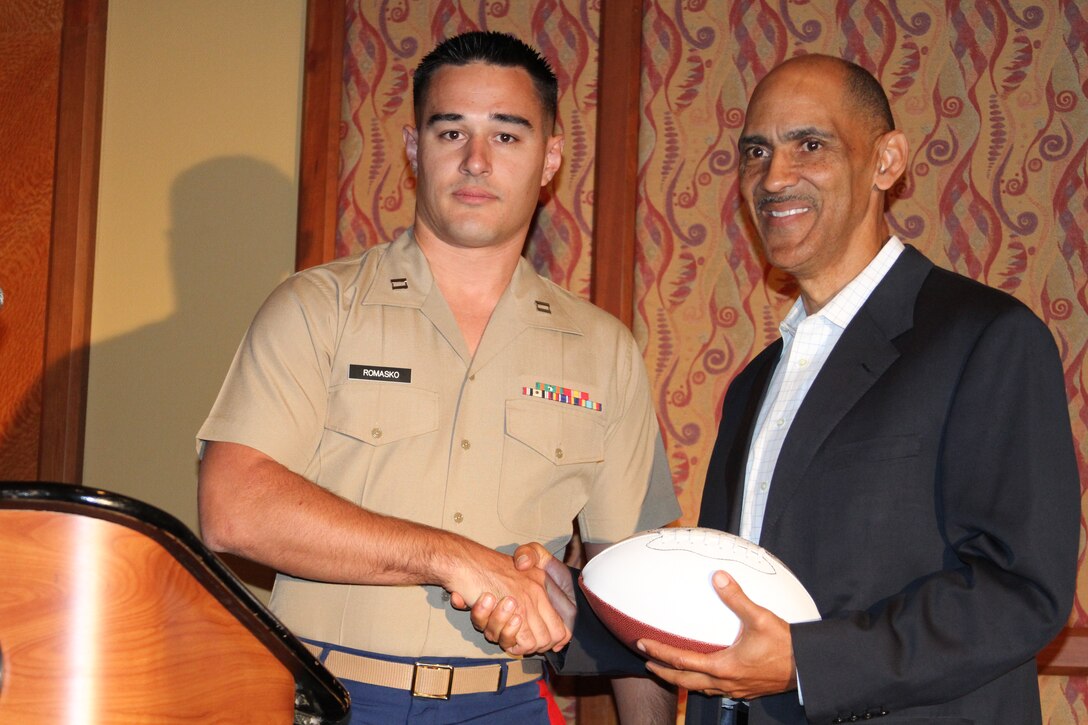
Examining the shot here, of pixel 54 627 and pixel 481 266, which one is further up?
pixel 481 266

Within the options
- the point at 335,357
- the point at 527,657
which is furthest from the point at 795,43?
the point at 527,657

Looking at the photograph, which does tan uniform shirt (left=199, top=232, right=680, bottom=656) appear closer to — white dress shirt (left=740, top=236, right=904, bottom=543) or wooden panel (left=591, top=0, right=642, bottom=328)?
white dress shirt (left=740, top=236, right=904, bottom=543)

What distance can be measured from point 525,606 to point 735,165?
5.12 feet

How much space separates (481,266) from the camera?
2250 millimetres

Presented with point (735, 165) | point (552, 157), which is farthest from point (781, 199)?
point (735, 165)

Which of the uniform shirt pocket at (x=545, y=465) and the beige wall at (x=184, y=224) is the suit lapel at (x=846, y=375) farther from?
the beige wall at (x=184, y=224)

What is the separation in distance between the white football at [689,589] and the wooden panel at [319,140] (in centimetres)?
163

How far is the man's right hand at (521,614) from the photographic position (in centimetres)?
188

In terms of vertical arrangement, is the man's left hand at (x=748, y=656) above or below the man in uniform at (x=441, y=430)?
below

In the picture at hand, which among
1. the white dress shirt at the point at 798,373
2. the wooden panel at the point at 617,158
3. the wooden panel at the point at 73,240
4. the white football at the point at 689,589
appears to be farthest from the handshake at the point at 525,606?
the wooden panel at the point at 73,240

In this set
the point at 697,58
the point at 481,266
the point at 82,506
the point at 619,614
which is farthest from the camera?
the point at 697,58

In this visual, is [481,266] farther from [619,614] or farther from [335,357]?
[619,614]

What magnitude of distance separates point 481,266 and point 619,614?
0.89 meters

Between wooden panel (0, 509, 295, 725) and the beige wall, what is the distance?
2021 mm
